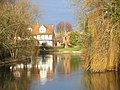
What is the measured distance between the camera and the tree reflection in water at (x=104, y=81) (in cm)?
1617

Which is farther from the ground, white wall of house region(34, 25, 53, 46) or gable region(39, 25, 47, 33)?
gable region(39, 25, 47, 33)

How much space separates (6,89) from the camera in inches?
620

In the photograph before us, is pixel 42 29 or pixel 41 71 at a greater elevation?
pixel 42 29

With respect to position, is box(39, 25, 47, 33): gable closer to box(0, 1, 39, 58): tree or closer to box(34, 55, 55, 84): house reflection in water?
box(0, 1, 39, 58): tree

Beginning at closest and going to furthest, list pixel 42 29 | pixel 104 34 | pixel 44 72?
1. pixel 104 34
2. pixel 44 72
3. pixel 42 29

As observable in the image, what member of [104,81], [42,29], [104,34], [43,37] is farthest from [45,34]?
[104,81]

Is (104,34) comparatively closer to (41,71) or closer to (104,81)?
(104,81)

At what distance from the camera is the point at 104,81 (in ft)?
60.9

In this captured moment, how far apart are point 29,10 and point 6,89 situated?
117 ft

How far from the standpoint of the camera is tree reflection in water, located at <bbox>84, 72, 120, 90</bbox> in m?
16.2

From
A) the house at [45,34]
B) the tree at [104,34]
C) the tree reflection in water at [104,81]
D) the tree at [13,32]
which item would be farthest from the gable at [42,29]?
the tree reflection in water at [104,81]

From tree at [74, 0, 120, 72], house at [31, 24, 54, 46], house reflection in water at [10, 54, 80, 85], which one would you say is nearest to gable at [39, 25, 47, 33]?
house at [31, 24, 54, 46]

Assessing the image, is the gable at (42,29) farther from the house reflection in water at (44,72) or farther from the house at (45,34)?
the house reflection in water at (44,72)

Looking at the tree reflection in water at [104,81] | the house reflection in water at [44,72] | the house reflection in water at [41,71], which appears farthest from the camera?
the house reflection in water at [41,71]
